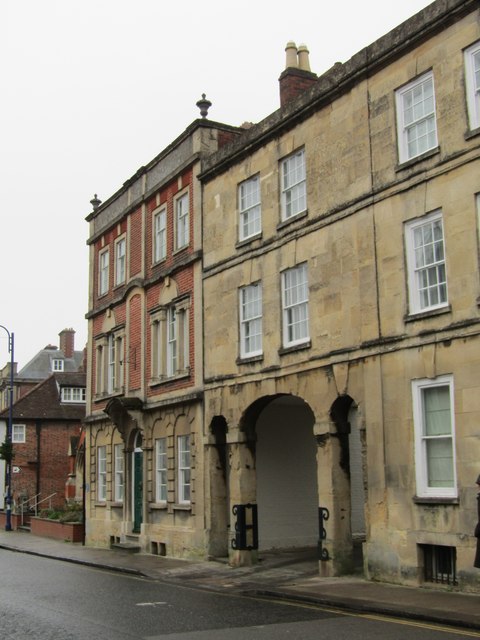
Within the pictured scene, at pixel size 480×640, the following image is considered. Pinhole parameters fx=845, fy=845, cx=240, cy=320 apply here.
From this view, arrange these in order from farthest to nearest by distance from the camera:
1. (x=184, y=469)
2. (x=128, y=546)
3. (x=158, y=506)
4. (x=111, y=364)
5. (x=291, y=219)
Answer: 1. (x=111, y=364)
2. (x=128, y=546)
3. (x=158, y=506)
4. (x=184, y=469)
5. (x=291, y=219)

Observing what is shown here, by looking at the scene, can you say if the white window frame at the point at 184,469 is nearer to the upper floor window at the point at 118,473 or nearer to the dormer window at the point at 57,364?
the upper floor window at the point at 118,473

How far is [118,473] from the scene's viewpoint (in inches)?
1120

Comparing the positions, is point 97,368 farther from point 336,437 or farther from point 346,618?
point 346,618

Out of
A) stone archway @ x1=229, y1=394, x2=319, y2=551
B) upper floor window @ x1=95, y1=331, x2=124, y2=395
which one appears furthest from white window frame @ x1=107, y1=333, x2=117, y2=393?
stone archway @ x1=229, y1=394, x2=319, y2=551

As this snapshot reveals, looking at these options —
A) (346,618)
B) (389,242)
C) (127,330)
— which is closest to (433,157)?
(389,242)

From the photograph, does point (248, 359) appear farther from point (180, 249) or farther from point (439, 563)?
point (439, 563)

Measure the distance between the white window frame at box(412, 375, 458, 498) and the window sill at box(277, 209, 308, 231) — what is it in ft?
17.3

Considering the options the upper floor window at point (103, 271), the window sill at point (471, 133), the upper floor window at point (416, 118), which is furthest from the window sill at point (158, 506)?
the window sill at point (471, 133)

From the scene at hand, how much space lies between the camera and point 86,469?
30.8 m

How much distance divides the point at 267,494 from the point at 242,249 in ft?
21.9

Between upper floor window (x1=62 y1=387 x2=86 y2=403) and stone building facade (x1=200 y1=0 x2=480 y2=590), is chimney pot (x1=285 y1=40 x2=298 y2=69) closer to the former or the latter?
stone building facade (x1=200 y1=0 x2=480 y2=590)

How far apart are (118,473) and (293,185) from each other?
13175mm

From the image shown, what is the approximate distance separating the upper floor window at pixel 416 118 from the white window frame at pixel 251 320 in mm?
5699

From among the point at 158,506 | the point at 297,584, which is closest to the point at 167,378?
the point at 158,506
